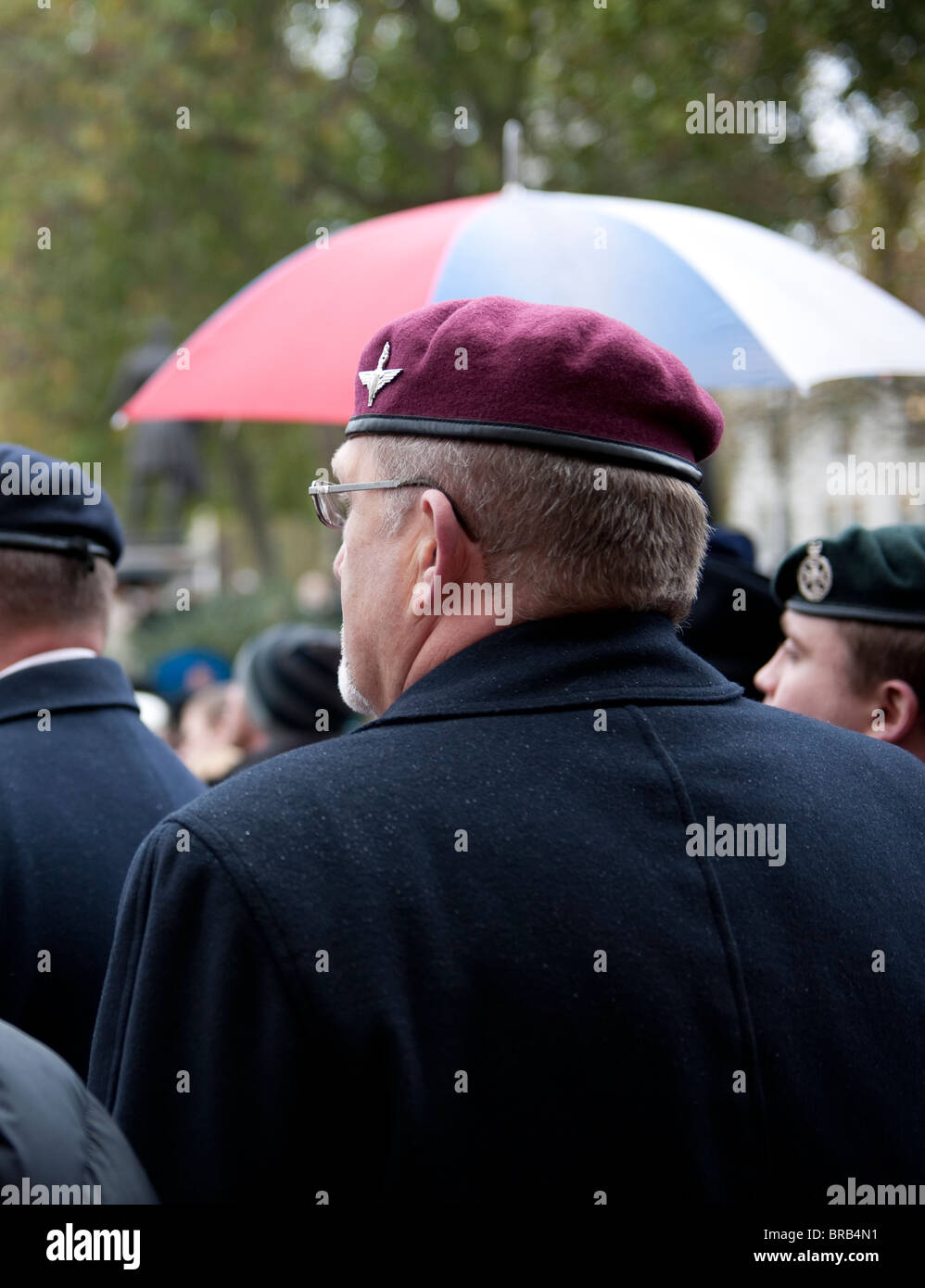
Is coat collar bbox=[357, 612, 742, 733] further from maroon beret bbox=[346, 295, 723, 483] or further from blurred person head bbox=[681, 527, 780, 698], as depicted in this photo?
blurred person head bbox=[681, 527, 780, 698]

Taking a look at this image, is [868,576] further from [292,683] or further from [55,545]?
[292,683]

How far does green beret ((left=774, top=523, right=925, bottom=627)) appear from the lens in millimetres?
2709

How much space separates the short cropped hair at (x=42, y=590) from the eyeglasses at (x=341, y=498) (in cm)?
73

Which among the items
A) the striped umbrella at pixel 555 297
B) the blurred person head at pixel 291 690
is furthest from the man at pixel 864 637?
the blurred person head at pixel 291 690

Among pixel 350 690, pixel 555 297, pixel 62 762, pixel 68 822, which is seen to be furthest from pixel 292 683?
pixel 350 690

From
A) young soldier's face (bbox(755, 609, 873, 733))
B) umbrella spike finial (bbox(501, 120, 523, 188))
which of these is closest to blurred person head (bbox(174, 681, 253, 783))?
umbrella spike finial (bbox(501, 120, 523, 188))

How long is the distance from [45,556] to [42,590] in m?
0.06

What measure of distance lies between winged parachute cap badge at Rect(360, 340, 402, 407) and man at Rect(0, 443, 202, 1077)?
0.93 meters

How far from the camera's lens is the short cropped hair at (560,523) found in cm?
160

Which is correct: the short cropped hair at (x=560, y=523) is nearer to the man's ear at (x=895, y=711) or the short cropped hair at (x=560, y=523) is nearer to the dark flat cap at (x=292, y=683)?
the man's ear at (x=895, y=711)

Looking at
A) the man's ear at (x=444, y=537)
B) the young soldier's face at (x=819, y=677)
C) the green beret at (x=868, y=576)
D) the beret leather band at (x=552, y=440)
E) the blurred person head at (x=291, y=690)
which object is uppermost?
the beret leather band at (x=552, y=440)

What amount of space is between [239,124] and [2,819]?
15102mm
